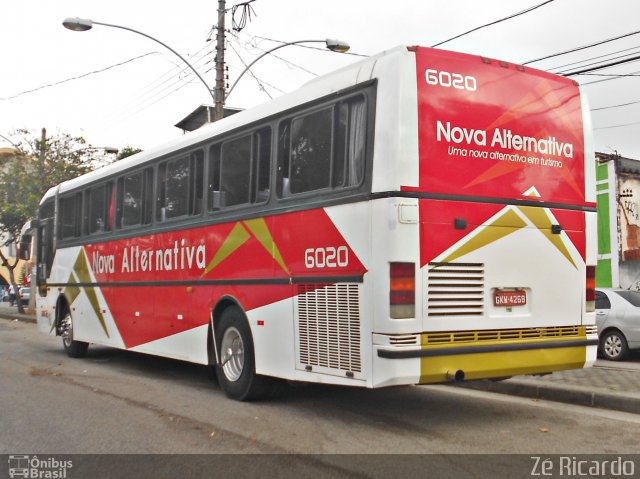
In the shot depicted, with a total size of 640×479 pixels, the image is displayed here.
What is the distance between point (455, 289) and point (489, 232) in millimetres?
654

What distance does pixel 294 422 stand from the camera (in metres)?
6.71

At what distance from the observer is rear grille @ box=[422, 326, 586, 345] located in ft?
19.7

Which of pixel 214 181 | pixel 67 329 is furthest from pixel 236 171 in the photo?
pixel 67 329

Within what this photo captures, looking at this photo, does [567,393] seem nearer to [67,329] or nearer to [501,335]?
[501,335]

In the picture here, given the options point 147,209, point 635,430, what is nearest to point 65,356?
point 147,209

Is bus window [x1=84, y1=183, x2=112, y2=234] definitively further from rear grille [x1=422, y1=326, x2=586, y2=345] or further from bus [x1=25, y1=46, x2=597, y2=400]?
rear grille [x1=422, y1=326, x2=586, y2=345]

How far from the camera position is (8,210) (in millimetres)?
29234

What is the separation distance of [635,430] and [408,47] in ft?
13.2

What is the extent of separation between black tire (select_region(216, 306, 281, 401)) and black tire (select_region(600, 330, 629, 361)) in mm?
7269

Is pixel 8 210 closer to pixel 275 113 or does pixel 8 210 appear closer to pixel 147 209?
pixel 147 209

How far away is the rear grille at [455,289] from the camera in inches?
236

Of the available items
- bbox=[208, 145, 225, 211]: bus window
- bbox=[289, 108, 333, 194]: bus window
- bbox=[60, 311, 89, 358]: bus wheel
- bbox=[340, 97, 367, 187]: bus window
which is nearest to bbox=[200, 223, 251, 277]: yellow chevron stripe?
bbox=[208, 145, 225, 211]: bus window

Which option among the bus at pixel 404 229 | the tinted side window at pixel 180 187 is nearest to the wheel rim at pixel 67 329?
the tinted side window at pixel 180 187
